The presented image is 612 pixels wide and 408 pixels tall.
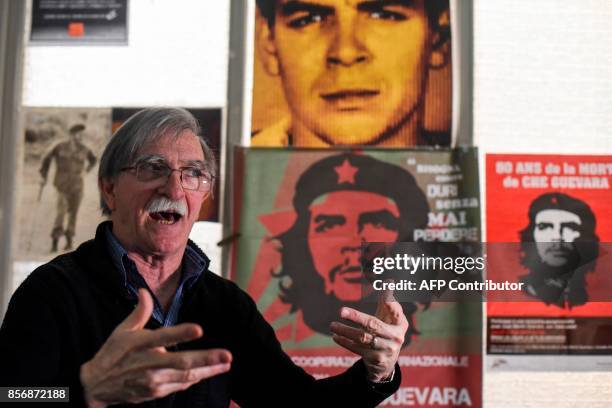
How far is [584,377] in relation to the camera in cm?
210

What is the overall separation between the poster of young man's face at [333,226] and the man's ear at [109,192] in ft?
2.40

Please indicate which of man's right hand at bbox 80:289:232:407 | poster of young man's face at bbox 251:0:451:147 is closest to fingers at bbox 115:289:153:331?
man's right hand at bbox 80:289:232:407

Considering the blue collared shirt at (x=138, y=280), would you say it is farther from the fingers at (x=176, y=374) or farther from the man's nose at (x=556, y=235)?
the man's nose at (x=556, y=235)

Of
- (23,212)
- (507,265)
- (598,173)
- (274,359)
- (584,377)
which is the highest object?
(598,173)

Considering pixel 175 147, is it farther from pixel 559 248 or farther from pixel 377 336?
pixel 559 248

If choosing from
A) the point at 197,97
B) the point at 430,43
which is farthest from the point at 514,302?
the point at 197,97

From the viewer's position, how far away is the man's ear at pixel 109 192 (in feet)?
4.86

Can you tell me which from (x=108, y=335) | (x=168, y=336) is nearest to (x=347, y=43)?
(x=108, y=335)

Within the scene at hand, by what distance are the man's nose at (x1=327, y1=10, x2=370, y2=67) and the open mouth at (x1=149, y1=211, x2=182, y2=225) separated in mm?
1028

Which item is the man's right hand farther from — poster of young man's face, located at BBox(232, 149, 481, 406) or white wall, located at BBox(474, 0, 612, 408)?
white wall, located at BBox(474, 0, 612, 408)

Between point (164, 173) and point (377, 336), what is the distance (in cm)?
62

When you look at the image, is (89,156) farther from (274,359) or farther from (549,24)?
(549,24)

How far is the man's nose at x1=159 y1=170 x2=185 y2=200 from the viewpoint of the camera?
143 centimetres

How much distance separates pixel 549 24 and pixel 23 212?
79.0 inches
